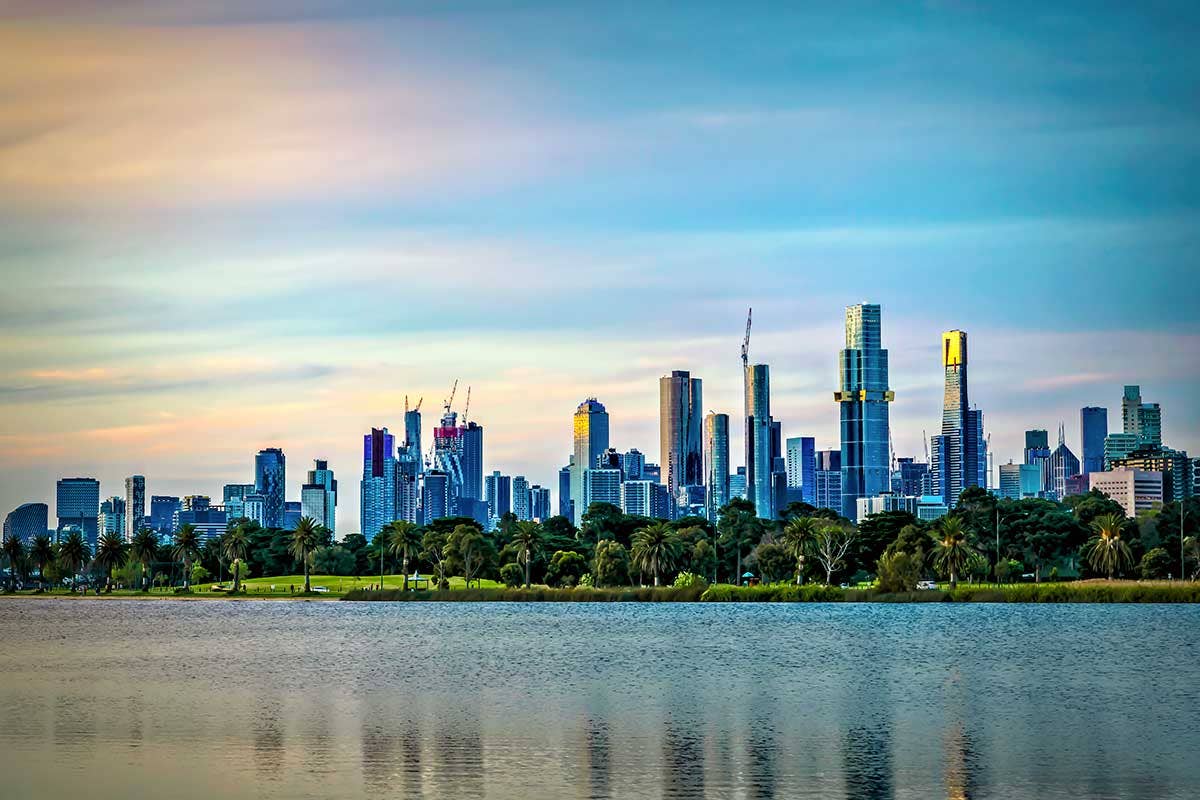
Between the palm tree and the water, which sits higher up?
the palm tree

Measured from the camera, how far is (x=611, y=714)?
210 ft

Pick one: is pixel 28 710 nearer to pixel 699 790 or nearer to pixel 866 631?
pixel 699 790

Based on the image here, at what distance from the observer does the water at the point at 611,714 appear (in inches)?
1788

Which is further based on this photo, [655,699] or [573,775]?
[655,699]

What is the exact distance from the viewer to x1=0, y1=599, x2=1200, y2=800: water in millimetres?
45406

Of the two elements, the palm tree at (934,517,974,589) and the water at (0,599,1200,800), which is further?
the palm tree at (934,517,974,589)

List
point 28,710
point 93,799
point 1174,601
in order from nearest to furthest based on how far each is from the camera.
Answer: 1. point 93,799
2. point 28,710
3. point 1174,601

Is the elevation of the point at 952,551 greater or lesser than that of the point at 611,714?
greater

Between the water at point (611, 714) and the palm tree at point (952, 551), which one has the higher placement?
the palm tree at point (952, 551)

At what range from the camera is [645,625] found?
138 meters

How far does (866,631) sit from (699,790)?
277ft

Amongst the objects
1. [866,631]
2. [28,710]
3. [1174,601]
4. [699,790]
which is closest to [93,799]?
[699,790]

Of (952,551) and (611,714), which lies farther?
(952,551)

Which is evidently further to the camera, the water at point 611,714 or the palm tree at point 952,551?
the palm tree at point 952,551
